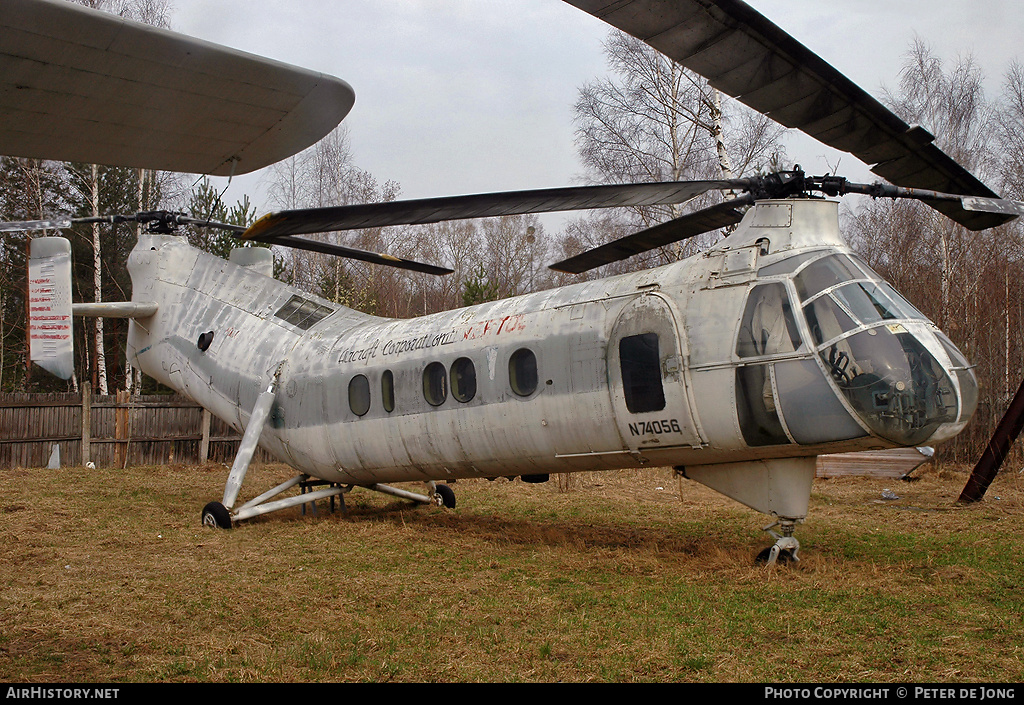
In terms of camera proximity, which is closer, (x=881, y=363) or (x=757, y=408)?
(x=881, y=363)

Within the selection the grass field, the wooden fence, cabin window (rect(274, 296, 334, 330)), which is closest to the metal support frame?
the grass field

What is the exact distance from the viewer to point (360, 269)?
139 feet

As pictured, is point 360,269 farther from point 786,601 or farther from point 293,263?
point 786,601

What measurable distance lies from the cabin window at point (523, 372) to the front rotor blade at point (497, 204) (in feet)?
5.53

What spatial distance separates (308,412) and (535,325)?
13.7ft

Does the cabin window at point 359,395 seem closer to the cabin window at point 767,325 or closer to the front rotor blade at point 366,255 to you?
the front rotor blade at point 366,255

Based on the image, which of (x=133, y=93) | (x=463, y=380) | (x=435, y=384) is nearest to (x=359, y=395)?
(x=435, y=384)

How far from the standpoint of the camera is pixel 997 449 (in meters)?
12.0

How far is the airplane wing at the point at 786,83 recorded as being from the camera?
5727mm

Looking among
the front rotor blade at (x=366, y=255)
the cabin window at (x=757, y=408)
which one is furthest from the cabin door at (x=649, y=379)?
the front rotor blade at (x=366, y=255)

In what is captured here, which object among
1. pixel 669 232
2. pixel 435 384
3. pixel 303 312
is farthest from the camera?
pixel 303 312

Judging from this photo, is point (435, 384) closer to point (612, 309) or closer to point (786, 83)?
point (612, 309)

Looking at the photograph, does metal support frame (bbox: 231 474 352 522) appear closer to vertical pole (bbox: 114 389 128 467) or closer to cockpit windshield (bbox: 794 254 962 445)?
cockpit windshield (bbox: 794 254 962 445)

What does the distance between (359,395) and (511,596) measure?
4.57 meters
